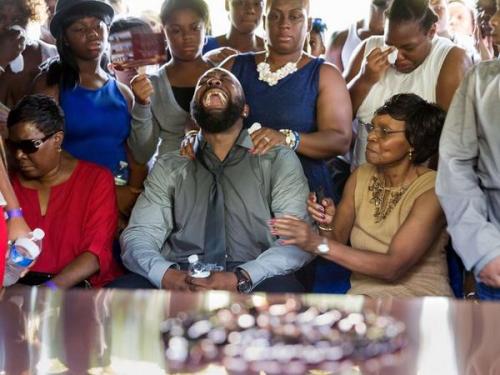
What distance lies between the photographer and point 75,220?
2.71m

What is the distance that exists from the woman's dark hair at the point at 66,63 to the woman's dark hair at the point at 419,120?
1.14 metres

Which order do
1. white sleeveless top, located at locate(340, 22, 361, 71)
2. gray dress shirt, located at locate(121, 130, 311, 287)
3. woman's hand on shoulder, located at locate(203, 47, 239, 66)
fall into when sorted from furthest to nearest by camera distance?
1. white sleeveless top, located at locate(340, 22, 361, 71)
2. woman's hand on shoulder, located at locate(203, 47, 239, 66)
3. gray dress shirt, located at locate(121, 130, 311, 287)

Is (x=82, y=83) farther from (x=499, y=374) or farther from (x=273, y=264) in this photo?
(x=499, y=374)

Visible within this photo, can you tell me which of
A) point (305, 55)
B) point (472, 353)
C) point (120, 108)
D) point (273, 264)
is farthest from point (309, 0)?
point (472, 353)

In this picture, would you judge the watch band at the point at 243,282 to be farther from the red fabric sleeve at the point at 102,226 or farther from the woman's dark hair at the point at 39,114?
the woman's dark hair at the point at 39,114

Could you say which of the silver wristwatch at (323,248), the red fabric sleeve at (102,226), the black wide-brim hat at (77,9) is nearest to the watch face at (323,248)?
the silver wristwatch at (323,248)

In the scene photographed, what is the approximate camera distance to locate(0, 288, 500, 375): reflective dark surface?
139 cm

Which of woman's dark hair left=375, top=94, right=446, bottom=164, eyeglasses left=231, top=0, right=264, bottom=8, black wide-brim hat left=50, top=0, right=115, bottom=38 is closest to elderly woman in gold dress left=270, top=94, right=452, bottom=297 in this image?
woman's dark hair left=375, top=94, right=446, bottom=164

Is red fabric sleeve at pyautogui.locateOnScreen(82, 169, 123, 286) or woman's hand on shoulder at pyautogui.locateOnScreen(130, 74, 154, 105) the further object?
woman's hand on shoulder at pyautogui.locateOnScreen(130, 74, 154, 105)

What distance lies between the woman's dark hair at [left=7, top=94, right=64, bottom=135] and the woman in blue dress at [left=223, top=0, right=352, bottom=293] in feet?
2.05

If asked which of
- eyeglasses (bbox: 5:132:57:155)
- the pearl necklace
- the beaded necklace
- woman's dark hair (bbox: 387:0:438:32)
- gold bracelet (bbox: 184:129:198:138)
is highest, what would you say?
woman's dark hair (bbox: 387:0:438:32)

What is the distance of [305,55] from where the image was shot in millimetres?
2857

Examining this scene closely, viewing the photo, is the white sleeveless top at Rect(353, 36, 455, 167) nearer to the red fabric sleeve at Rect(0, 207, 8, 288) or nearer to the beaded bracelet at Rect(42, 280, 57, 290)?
the beaded bracelet at Rect(42, 280, 57, 290)

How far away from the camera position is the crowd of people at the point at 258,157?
2.35 meters
